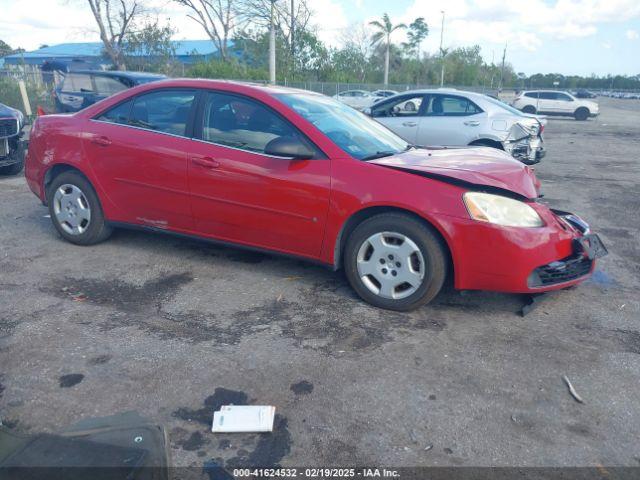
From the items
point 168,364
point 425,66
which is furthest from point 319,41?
point 168,364

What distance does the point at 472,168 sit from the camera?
4012 millimetres

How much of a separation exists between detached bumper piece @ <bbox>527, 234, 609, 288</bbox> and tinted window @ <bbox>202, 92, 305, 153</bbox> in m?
2.01

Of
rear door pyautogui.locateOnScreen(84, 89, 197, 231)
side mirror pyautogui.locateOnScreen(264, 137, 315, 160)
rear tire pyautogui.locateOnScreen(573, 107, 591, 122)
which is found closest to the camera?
side mirror pyautogui.locateOnScreen(264, 137, 315, 160)

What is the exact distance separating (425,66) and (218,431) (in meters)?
61.9

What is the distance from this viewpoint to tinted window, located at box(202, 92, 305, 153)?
423cm

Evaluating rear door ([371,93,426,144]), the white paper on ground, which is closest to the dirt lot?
the white paper on ground

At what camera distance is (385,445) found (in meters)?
2.54

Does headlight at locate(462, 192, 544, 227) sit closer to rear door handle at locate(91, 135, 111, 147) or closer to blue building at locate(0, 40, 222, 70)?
rear door handle at locate(91, 135, 111, 147)

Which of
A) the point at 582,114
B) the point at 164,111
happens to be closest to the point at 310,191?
the point at 164,111

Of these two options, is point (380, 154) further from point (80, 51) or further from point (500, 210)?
point (80, 51)

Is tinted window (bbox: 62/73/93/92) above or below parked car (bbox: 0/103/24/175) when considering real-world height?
above

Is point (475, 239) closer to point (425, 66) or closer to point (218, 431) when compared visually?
point (218, 431)

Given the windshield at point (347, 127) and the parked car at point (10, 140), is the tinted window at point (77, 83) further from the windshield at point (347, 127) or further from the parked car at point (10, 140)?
the windshield at point (347, 127)

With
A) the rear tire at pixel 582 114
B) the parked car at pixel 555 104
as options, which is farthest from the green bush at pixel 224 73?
the rear tire at pixel 582 114
